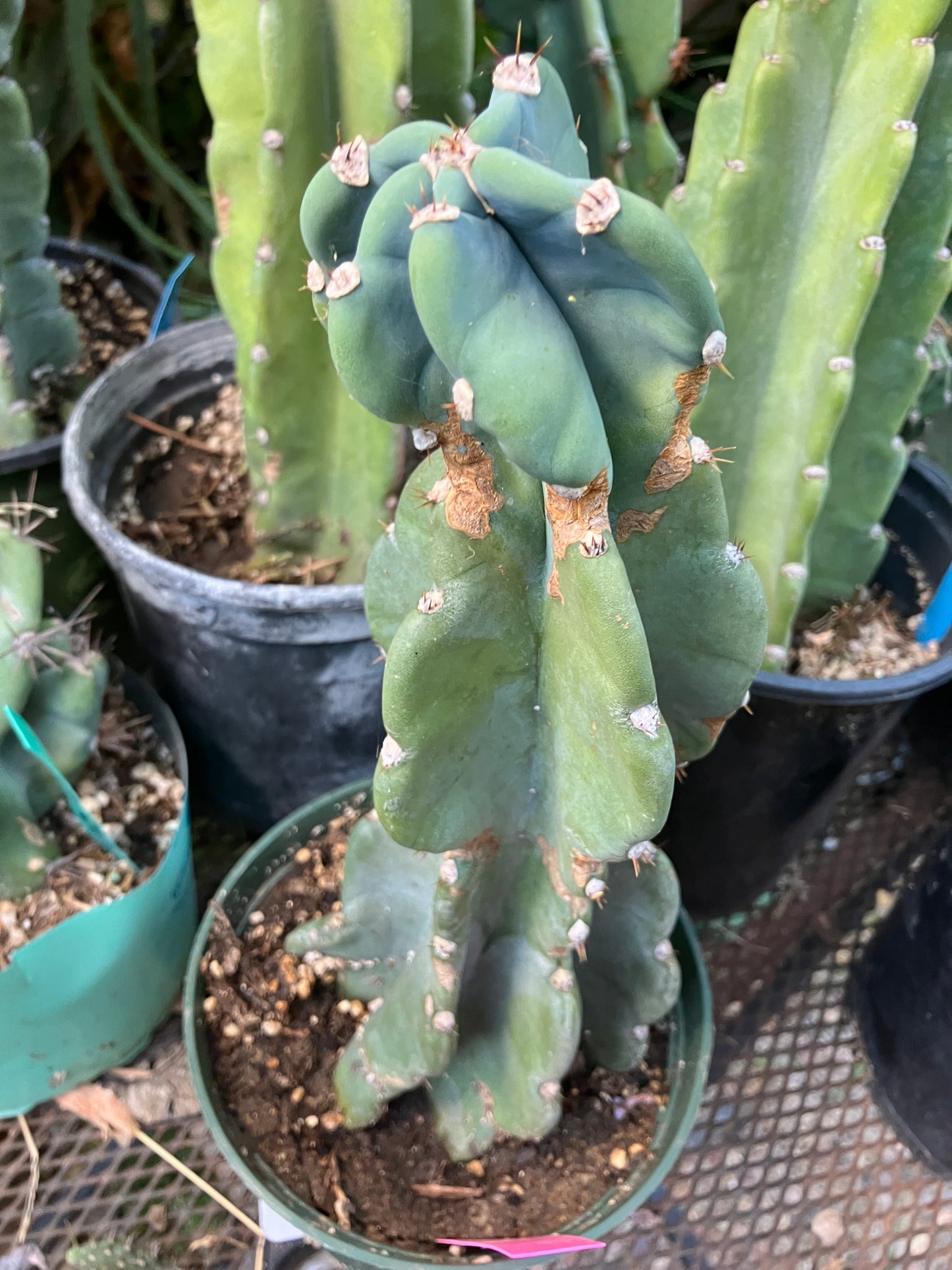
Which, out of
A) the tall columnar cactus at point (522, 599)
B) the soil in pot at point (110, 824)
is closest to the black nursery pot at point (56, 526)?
the soil in pot at point (110, 824)

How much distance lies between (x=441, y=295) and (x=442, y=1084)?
68 cm

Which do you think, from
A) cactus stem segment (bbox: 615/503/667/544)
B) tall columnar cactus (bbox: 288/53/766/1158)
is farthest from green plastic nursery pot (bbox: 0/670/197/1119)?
cactus stem segment (bbox: 615/503/667/544)

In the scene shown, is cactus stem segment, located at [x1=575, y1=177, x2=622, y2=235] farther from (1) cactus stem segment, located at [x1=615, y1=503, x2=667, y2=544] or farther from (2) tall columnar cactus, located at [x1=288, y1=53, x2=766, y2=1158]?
(1) cactus stem segment, located at [x1=615, y1=503, x2=667, y2=544]

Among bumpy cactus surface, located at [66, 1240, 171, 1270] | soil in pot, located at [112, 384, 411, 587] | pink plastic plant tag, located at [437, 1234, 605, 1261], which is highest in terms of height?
soil in pot, located at [112, 384, 411, 587]

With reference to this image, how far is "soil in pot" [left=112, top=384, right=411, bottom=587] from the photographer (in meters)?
1.14

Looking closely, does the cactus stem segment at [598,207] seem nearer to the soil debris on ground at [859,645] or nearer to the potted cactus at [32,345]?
the soil debris on ground at [859,645]

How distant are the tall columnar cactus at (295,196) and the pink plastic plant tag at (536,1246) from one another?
27.4 inches

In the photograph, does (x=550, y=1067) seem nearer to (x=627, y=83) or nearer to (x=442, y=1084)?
(x=442, y=1084)

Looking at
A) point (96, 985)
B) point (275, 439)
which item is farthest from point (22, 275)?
point (96, 985)

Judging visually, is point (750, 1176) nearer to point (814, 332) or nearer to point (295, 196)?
point (814, 332)

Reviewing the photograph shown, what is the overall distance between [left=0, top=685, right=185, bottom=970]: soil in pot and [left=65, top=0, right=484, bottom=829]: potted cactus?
0.26 ft

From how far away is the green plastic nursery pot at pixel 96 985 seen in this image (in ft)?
2.90

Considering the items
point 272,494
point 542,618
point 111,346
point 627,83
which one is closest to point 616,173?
point 627,83

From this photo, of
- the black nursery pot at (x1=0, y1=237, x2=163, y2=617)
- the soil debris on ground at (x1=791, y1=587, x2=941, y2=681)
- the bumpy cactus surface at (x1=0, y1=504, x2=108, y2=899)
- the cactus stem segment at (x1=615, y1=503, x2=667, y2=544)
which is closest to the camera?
the cactus stem segment at (x1=615, y1=503, x2=667, y2=544)
